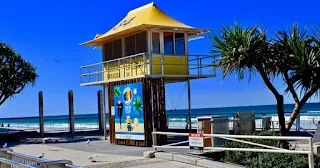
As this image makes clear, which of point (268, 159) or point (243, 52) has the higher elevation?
point (243, 52)

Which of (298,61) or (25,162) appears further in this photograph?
(298,61)

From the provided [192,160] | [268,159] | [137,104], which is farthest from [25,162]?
[137,104]

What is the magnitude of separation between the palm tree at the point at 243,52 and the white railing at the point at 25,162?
7.10 metres

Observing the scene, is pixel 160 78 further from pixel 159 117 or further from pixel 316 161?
pixel 316 161

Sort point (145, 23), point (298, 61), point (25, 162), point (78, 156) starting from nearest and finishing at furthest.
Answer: point (25, 162) < point (298, 61) < point (78, 156) < point (145, 23)

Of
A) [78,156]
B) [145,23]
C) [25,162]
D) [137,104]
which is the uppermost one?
[145,23]

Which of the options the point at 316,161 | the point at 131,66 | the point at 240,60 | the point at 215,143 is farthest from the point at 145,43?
the point at 316,161

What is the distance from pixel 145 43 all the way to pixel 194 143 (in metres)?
8.24

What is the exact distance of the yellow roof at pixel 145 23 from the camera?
20.3m

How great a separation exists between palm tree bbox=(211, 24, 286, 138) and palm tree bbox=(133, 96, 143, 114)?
24.6 feet

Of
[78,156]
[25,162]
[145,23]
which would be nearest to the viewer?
[25,162]

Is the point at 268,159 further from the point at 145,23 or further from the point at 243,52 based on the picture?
the point at 145,23

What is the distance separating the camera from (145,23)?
19859 millimetres

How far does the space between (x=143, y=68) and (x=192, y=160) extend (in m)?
7.98
